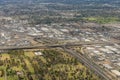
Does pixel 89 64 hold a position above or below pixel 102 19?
above

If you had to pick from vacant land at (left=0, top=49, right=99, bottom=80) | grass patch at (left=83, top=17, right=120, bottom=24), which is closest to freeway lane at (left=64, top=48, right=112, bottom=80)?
vacant land at (left=0, top=49, right=99, bottom=80)

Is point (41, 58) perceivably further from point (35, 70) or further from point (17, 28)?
point (17, 28)

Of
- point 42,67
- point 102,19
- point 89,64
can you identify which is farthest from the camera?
point 102,19

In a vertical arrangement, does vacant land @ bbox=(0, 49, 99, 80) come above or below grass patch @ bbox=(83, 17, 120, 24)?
above

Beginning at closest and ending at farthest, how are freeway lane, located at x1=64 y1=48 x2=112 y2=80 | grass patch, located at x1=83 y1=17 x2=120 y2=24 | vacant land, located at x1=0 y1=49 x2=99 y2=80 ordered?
vacant land, located at x1=0 y1=49 x2=99 y2=80 → freeway lane, located at x1=64 y1=48 x2=112 y2=80 → grass patch, located at x1=83 y1=17 x2=120 y2=24

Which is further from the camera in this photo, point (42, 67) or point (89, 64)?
point (89, 64)

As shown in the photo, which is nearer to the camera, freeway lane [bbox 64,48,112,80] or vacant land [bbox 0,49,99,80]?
vacant land [bbox 0,49,99,80]

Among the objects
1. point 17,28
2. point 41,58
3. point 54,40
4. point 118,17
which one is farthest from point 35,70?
point 118,17

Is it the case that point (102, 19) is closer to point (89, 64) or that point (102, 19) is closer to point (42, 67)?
point (89, 64)

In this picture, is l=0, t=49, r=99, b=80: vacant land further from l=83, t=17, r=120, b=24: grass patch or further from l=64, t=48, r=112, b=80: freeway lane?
l=83, t=17, r=120, b=24: grass patch

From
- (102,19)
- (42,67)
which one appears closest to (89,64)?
(42,67)

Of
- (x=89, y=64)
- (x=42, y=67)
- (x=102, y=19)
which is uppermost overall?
(x=42, y=67)
